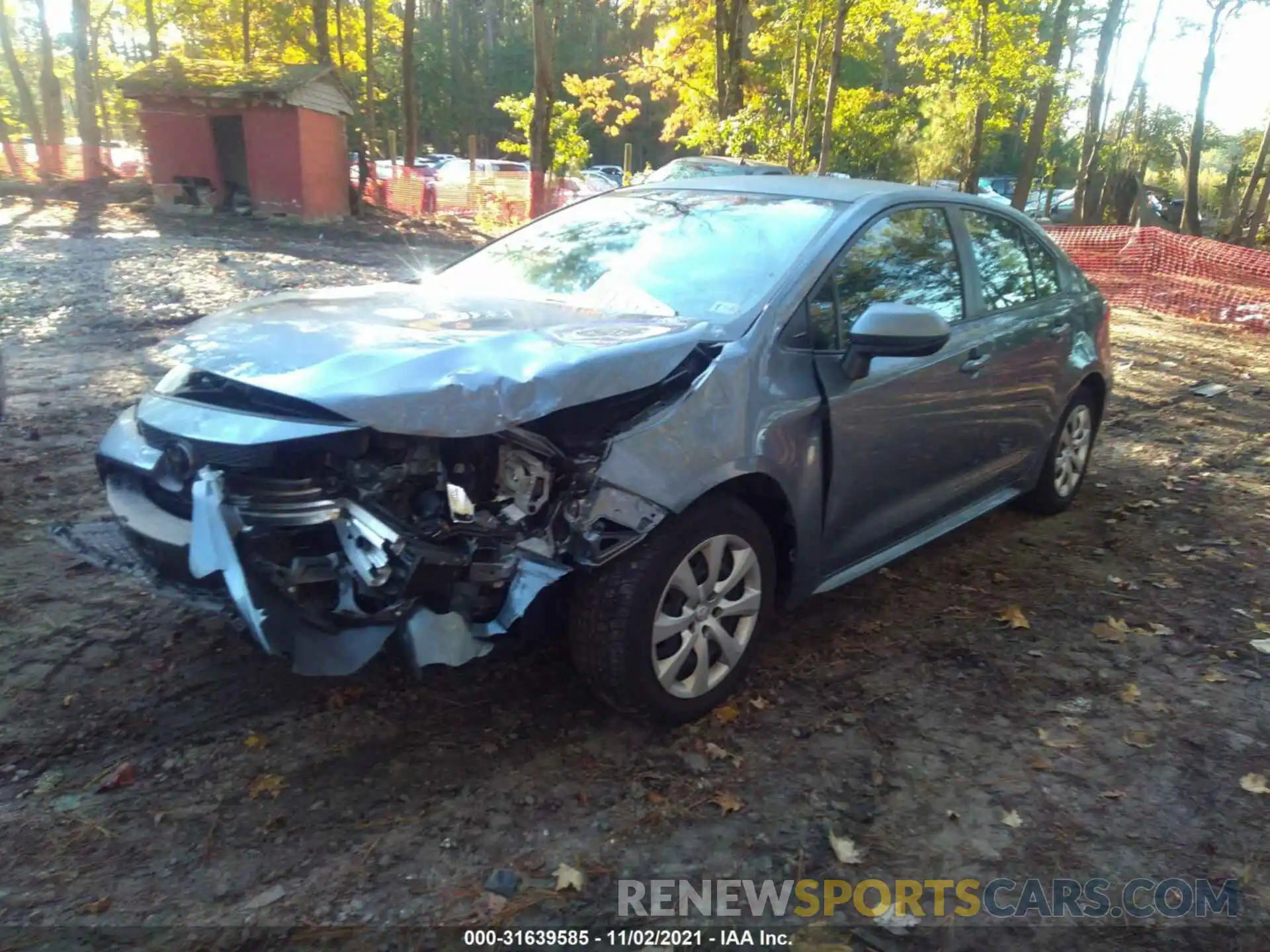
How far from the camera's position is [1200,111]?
21859 mm

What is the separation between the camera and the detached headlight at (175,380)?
3.14m

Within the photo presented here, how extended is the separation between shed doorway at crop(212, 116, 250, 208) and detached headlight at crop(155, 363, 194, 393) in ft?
63.8

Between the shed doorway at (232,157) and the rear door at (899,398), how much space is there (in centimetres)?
1988

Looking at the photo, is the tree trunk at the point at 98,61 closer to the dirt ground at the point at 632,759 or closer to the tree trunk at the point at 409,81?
the tree trunk at the point at 409,81

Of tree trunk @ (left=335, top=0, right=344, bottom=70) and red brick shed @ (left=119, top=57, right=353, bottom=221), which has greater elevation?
tree trunk @ (left=335, top=0, right=344, bottom=70)

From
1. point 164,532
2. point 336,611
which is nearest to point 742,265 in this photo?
point 336,611

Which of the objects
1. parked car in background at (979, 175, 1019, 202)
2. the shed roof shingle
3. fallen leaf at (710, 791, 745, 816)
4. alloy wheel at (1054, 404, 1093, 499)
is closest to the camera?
fallen leaf at (710, 791, 745, 816)

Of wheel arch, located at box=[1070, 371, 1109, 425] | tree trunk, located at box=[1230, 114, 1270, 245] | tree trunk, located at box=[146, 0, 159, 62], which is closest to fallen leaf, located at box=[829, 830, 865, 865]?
wheel arch, located at box=[1070, 371, 1109, 425]

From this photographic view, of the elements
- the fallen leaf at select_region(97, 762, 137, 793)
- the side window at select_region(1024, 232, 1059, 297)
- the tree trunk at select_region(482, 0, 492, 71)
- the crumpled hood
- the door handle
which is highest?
the tree trunk at select_region(482, 0, 492, 71)

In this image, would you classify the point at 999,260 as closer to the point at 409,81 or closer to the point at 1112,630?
the point at 1112,630

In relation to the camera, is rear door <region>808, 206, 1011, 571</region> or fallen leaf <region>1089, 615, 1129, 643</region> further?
fallen leaf <region>1089, 615, 1129, 643</region>

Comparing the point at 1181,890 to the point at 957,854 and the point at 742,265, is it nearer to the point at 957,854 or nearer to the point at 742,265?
the point at 957,854

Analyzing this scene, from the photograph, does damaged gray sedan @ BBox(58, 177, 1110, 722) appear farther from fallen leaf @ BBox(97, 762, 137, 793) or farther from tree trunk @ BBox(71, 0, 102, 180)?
tree trunk @ BBox(71, 0, 102, 180)

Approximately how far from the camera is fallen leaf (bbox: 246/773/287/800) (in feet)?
9.07
